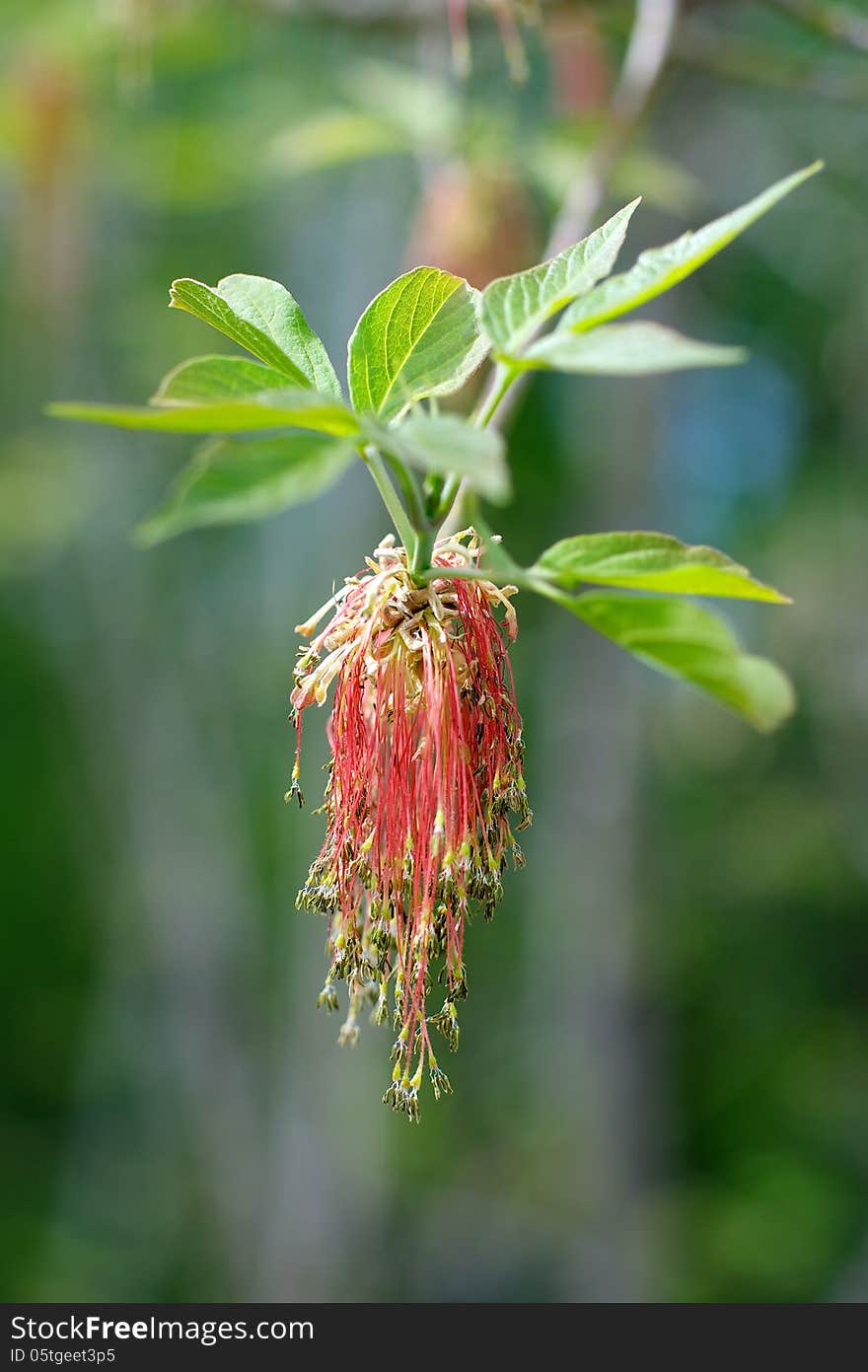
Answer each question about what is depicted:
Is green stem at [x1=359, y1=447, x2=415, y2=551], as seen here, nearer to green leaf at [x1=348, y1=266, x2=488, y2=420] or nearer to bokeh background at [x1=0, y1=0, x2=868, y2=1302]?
green leaf at [x1=348, y1=266, x2=488, y2=420]

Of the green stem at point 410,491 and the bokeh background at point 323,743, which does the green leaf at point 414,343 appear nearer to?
the green stem at point 410,491

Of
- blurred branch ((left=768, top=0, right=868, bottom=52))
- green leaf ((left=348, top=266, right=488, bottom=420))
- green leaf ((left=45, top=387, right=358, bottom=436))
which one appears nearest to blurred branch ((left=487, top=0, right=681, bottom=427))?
blurred branch ((left=768, top=0, right=868, bottom=52))

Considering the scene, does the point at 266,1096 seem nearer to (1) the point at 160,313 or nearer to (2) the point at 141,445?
(2) the point at 141,445

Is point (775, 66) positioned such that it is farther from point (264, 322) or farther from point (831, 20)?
point (264, 322)

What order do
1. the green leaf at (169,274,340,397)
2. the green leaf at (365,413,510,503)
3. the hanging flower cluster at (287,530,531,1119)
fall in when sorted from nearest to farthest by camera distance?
the green leaf at (365,413,510,503)
the green leaf at (169,274,340,397)
the hanging flower cluster at (287,530,531,1119)

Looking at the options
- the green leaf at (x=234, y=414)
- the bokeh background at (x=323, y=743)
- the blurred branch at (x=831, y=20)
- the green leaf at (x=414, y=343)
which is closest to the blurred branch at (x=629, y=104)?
the blurred branch at (x=831, y=20)

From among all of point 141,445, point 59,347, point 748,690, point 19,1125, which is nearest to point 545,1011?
point 141,445

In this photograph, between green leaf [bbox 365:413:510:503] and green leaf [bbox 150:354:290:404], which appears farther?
green leaf [bbox 150:354:290:404]
